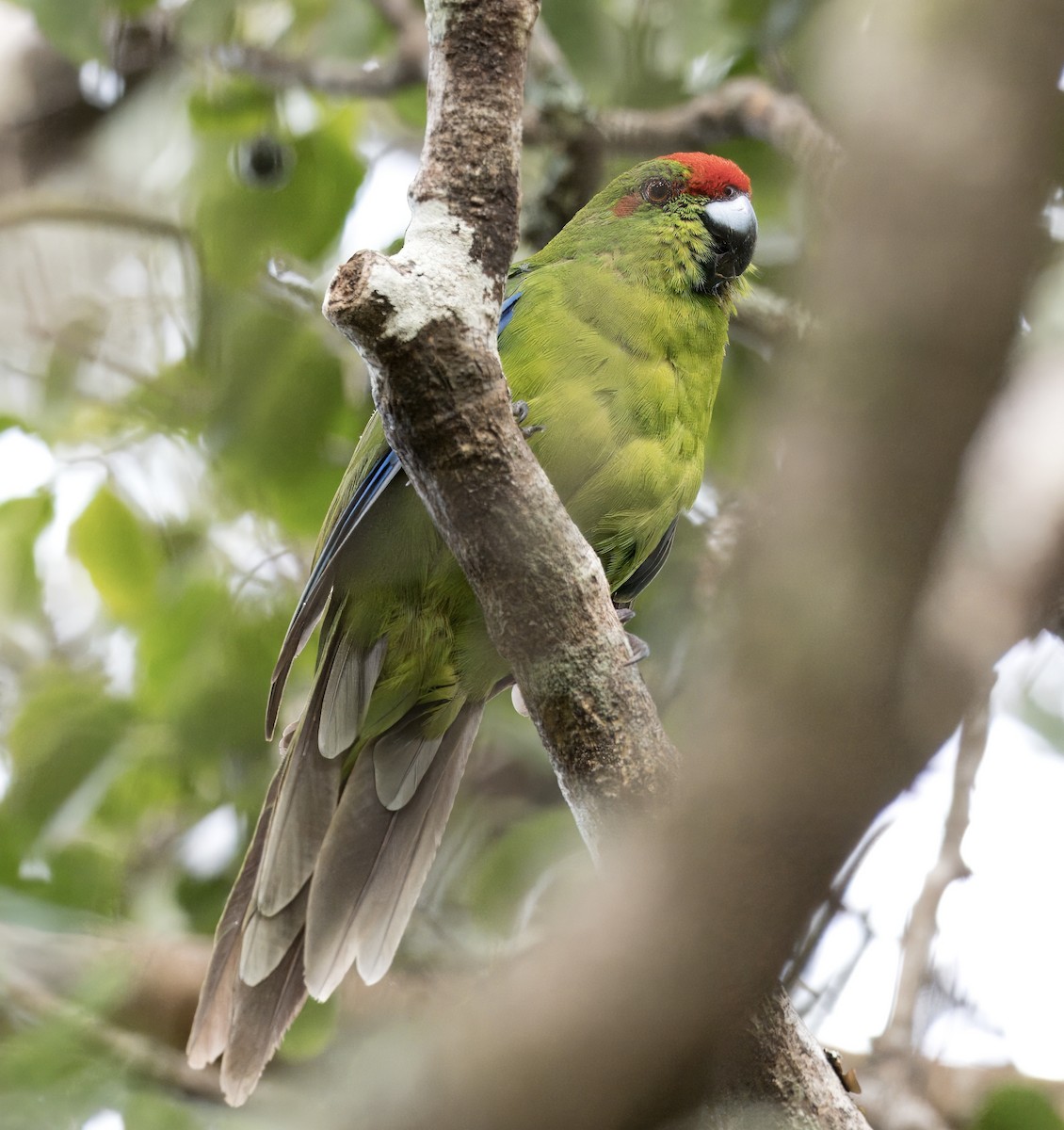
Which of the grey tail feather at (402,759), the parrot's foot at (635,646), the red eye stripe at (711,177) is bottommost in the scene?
the grey tail feather at (402,759)

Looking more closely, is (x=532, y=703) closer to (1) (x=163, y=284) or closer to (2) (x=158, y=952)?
(2) (x=158, y=952)

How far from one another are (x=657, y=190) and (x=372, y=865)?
5.24 feet

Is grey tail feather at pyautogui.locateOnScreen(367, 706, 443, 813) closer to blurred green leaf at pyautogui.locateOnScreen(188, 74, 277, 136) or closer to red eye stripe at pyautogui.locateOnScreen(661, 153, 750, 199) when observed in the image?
red eye stripe at pyautogui.locateOnScreen(661, 153, 750, 199)

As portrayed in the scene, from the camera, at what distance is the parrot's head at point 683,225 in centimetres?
262

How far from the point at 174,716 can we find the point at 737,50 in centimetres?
215

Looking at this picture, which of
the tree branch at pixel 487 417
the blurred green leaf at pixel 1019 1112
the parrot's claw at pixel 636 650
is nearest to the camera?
the tree branch at pixel 487 417

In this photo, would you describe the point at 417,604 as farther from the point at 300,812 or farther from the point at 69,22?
the point at 69,22

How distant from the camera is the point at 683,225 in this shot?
8.73 ft

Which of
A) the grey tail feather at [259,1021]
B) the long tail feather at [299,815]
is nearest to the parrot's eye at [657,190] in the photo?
the long tail feather at [299,815]

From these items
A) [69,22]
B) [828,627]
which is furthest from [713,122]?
[828,627]

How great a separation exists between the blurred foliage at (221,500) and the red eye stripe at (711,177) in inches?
11.3

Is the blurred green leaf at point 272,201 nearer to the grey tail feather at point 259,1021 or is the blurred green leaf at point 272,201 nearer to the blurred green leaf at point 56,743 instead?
the blurred green leaf at point 56,743

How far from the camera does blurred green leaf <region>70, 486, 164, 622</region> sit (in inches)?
112

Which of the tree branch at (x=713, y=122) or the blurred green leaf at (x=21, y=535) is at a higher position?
the tree branch at (x=713, y=122)
